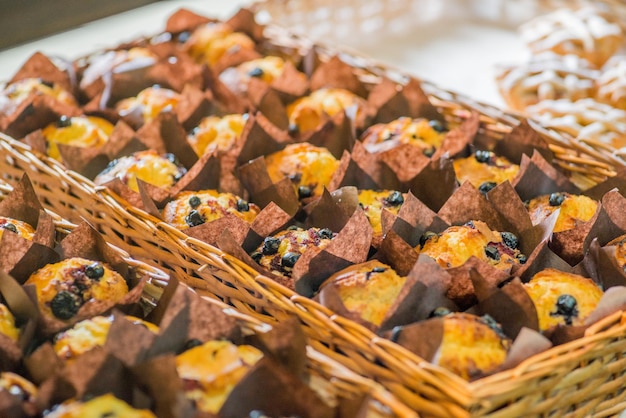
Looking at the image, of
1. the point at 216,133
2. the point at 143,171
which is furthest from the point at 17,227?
the point at 216,133

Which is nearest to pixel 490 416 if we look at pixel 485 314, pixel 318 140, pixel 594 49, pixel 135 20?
pixel 485 314

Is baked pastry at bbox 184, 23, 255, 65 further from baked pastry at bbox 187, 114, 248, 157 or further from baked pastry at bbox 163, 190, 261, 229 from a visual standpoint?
baked pastry at bbox 163, 190, 261, 229

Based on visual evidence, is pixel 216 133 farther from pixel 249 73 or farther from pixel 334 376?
pixel 334 376

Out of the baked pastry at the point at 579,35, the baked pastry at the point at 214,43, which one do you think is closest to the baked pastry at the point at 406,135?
the baked pastry at the point at 214,43

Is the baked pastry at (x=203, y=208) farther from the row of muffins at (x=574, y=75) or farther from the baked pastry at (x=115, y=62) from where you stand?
the row of muffins at (x=574, y=75)

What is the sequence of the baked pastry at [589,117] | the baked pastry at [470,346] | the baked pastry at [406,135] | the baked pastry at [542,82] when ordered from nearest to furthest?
the baked pastry at [470,346]
the baked pastry at [406,135]
the baked pastry at [589,117]
the baked pastry at [542,82]

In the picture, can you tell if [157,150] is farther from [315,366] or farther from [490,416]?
[490,416]
